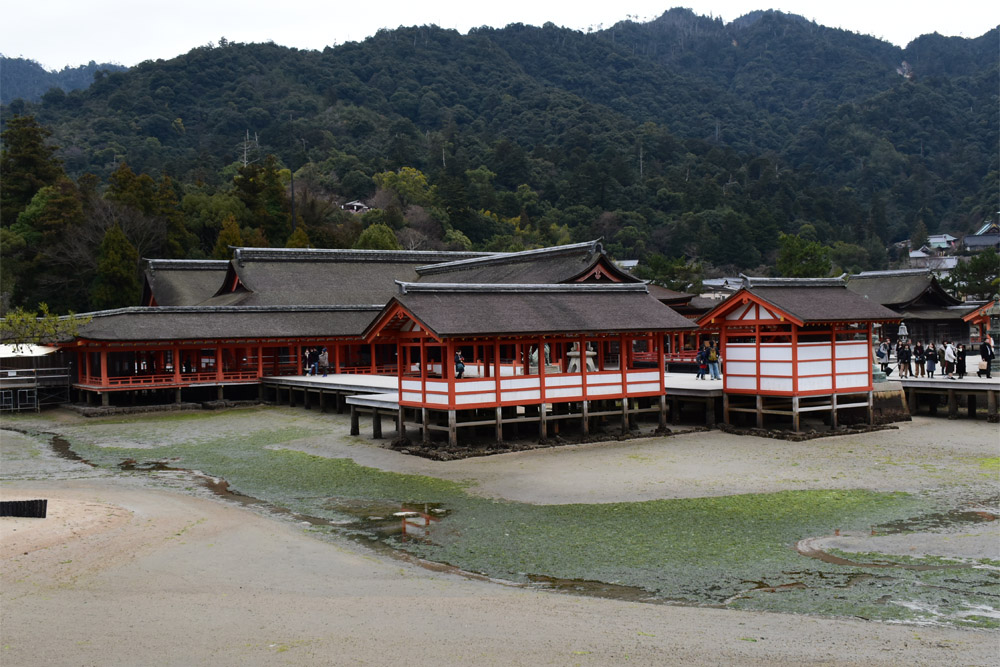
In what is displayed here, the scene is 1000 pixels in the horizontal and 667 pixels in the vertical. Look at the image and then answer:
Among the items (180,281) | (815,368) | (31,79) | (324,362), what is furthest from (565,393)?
(31,79)

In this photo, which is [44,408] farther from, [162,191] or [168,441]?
[162,191]

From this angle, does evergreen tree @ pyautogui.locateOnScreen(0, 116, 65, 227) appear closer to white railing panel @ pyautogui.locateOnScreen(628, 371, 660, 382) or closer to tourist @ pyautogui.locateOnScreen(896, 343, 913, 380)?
white railing panel @ pyautogui.locateOnScreen(628, 371, 660, 382)

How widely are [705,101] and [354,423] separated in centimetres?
14990

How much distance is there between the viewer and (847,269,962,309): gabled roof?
136 ft

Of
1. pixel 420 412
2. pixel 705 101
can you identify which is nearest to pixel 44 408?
pixel 420 412

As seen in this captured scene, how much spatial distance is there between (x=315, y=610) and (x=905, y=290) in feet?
128

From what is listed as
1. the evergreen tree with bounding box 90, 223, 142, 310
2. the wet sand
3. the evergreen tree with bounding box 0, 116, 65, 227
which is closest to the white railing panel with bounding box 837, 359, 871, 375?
the wet sand

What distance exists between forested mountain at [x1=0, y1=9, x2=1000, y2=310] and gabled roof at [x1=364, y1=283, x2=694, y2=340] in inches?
1324

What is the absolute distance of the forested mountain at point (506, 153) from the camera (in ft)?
191

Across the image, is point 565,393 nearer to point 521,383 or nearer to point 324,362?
point 521,383

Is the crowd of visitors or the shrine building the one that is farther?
the crowd of visitors

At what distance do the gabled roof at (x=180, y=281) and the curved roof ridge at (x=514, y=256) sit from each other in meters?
9.65

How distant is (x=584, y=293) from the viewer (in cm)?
2373

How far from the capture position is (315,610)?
978 cm
